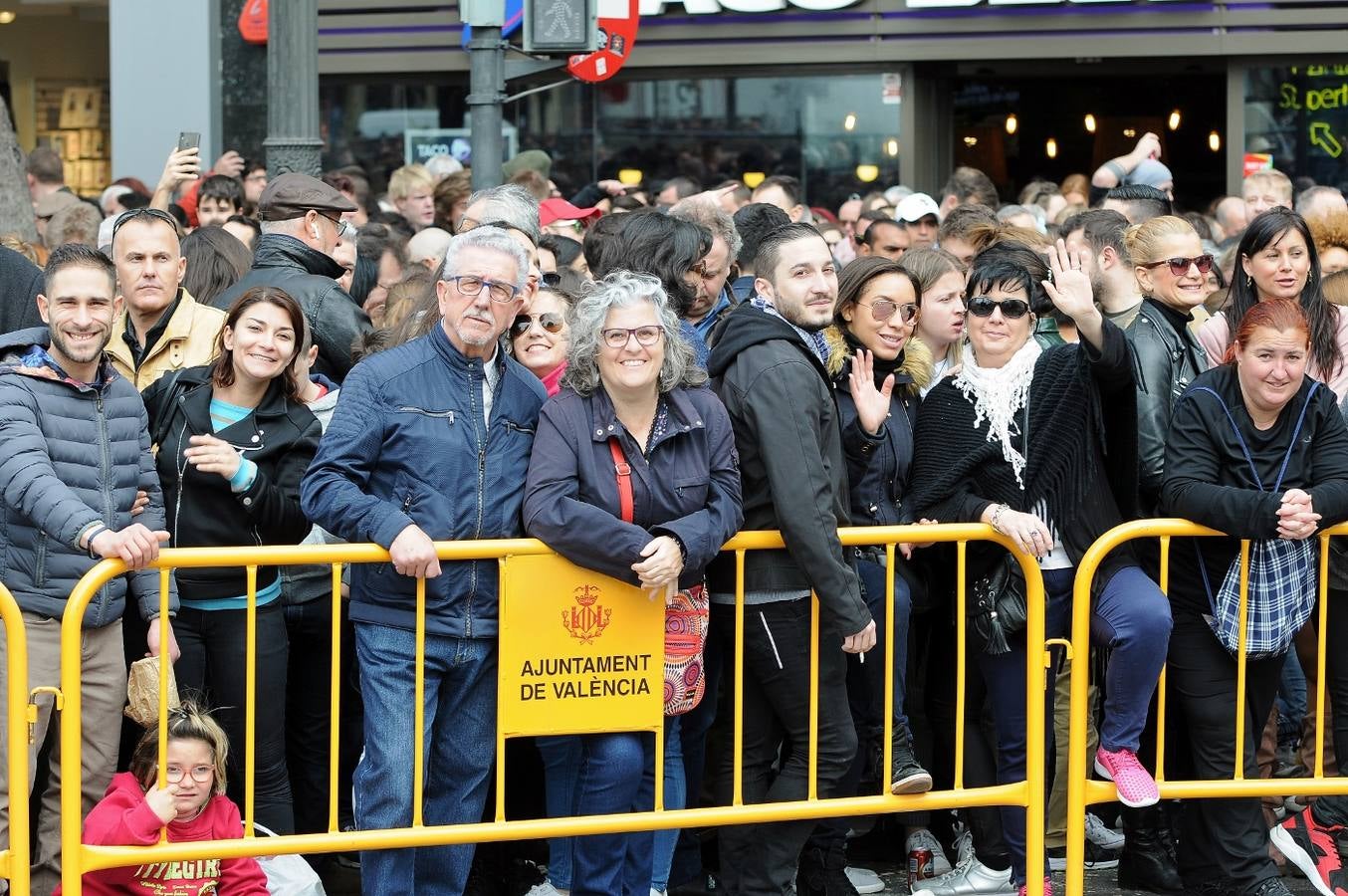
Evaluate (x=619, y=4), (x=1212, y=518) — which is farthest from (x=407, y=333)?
(x=619, y=4)

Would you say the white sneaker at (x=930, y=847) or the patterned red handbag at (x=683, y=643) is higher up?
the patterned red handbag at (x=683, y=643)

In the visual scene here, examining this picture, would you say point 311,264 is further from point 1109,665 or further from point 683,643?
point 1109,665

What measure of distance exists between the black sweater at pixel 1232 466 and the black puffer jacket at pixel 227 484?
9.06 ft

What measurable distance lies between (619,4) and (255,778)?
22.3ft

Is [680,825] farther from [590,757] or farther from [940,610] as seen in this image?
[940,610]

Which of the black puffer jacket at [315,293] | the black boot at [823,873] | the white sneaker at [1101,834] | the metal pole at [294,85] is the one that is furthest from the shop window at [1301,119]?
the black boot at [823,873]

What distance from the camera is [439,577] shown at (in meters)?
5.27

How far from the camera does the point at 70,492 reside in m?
5.23

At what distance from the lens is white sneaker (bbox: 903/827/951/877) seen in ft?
21.1

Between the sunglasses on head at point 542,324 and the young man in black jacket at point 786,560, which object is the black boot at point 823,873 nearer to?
the young man in black jacket at point 786,560

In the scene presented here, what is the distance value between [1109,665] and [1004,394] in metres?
0.94

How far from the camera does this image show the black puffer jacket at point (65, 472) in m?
5.24

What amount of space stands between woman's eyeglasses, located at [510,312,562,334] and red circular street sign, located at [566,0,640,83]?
4503 mm

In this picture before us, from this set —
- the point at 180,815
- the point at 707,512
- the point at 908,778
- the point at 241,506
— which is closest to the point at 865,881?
the point at 908,778
